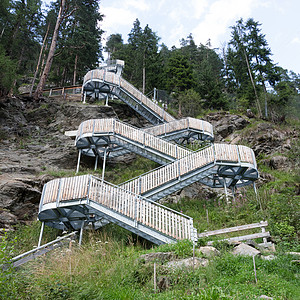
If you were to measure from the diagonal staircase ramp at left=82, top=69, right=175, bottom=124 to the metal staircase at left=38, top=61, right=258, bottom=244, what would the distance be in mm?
80

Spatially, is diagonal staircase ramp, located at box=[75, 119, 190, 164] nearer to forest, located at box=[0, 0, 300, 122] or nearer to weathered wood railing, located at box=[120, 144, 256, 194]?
weathered wood railing, located at box=[120, 144, 256, 194]

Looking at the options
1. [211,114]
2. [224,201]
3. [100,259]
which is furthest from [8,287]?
[211,114]

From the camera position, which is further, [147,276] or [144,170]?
[144,170]

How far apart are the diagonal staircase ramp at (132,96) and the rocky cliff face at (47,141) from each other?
178cm

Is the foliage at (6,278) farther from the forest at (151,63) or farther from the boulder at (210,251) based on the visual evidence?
the forest at (151,63)

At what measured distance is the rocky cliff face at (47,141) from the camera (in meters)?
15.6

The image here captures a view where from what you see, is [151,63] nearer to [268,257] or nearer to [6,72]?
[6,72]

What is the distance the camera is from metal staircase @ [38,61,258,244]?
39.3 ft

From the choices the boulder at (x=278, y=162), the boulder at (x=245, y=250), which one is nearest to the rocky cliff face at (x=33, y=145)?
the boulder at (x=245, y=250)

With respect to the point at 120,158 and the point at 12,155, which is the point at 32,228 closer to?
the point at 12,155

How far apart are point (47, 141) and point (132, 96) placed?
743 centimetres

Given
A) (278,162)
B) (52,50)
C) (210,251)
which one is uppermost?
(52,50)

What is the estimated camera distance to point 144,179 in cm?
1495

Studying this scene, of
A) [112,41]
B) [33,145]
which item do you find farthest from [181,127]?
[112,41]
